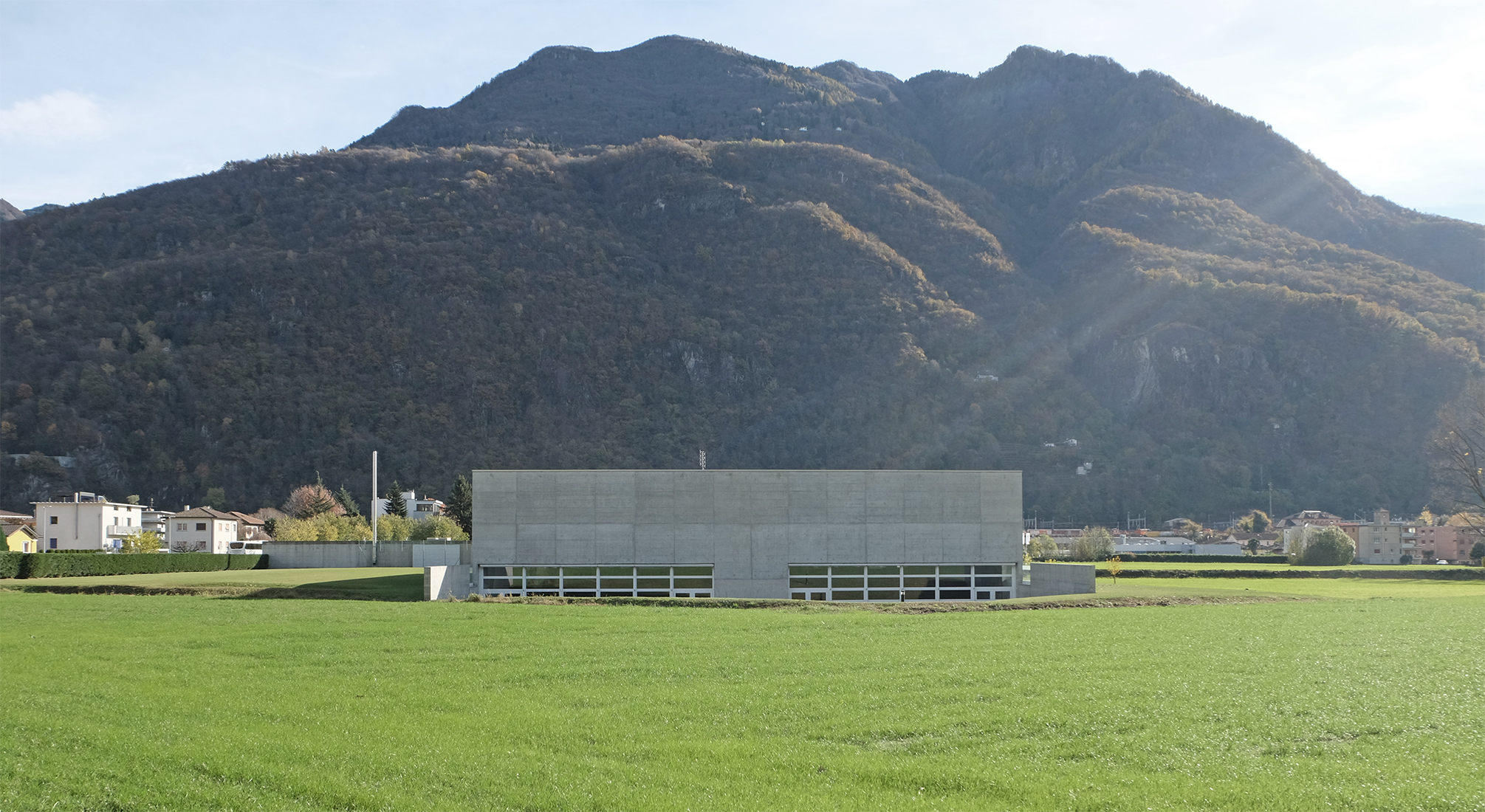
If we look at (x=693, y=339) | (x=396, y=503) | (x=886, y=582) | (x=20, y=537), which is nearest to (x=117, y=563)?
(x=20, y=537)

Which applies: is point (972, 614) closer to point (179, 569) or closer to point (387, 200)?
point (179, 569)

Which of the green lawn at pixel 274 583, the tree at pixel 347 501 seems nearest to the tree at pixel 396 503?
the tree at pixel 347 501

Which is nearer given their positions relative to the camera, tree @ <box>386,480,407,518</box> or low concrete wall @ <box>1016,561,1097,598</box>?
low concrete wall @ <box>1016,561,1097,598</box>

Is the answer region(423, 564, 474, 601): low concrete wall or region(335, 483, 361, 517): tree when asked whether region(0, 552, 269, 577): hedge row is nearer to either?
region(423, 564, 474, 601): low concrete wall

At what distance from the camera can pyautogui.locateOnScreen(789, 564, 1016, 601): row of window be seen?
146 ft

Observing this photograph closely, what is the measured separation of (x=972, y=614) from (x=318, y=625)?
55.5 ft

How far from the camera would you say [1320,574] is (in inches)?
2625

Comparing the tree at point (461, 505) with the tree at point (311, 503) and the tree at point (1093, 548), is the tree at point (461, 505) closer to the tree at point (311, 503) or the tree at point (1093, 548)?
the tree at point (311, 503)

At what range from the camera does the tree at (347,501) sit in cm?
10075

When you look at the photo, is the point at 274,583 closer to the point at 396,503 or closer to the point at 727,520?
the point at 727,520

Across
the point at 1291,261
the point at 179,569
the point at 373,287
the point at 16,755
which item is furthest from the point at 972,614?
the point at 1291,261

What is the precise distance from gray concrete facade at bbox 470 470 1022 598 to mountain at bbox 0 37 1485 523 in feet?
255

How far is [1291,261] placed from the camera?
172625 millimetres

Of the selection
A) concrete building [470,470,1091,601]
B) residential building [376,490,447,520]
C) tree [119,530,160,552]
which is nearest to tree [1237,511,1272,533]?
residential building [376,490,447,520]
